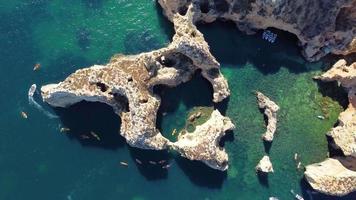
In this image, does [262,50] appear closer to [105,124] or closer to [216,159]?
[216,159]

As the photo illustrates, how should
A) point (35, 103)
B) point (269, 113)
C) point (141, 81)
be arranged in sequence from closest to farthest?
point (141, 81)
point (35, 103)
point (269, 113)

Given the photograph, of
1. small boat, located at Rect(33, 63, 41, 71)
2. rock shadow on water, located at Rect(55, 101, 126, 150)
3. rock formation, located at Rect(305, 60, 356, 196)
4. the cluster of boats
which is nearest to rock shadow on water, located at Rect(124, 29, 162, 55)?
rock shadow on water, located at Rect(55, 101, 126, 150)

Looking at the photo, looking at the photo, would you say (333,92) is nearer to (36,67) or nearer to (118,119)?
(118,119)

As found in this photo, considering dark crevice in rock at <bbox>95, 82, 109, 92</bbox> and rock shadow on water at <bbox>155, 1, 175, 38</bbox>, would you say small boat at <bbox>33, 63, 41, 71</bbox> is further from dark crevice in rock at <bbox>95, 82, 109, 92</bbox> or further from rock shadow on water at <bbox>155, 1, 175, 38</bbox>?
rock shadow on water at <bbox>155, 1, 175, 38</bbox>

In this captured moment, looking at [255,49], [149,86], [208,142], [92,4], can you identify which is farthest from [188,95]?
[92,4]

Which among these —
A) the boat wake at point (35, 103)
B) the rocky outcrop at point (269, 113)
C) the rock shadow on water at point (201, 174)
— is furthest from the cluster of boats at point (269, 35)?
the boat wake at point (35, 103)
